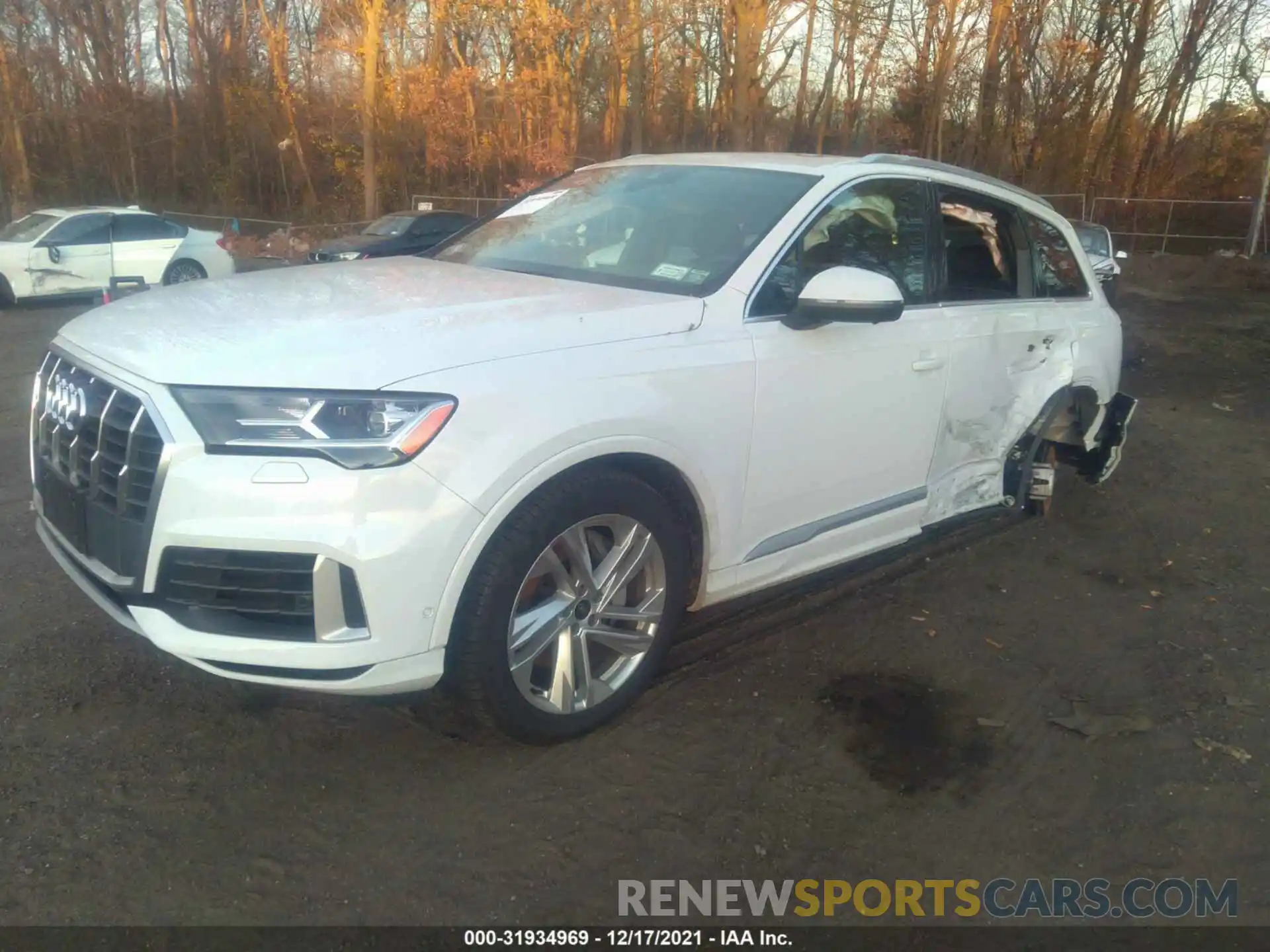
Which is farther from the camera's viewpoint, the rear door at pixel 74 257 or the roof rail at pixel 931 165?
the rear door at pixel 74 257

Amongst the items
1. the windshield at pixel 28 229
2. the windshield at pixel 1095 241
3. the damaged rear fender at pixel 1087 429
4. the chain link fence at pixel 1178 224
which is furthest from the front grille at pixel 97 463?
the chain link fence at pixel 1178 224

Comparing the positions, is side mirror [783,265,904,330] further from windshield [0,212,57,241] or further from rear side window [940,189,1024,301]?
windshield [0,212,57,241]

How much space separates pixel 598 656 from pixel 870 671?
1.12 meters

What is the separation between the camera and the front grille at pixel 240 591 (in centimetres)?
265

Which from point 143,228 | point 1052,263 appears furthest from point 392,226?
point 1052,263

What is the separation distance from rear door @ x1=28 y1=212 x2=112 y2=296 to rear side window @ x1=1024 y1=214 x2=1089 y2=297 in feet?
44.5

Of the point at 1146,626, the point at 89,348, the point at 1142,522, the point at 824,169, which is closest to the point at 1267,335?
the point at 1142,522

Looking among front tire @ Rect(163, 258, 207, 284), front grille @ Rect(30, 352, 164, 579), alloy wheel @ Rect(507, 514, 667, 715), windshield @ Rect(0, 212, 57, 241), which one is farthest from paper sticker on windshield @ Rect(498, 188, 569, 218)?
windshield @ Rect(0, 212, 57, 241)

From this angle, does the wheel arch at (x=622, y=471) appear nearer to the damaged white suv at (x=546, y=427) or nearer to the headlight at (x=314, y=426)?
the damaged white suv at (x=546, y=427)

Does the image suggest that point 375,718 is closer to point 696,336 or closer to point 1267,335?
point 696,336

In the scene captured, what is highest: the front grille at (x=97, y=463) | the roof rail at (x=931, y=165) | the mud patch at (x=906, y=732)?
the roof rail at (x=931, y=165)

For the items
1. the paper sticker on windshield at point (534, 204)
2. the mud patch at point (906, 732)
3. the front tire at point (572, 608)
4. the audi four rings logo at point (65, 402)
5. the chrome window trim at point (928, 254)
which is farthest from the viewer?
the paper sticker on windshield at point (534, 204)

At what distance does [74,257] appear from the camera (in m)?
14.7

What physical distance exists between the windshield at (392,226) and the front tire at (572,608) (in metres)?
14.4
